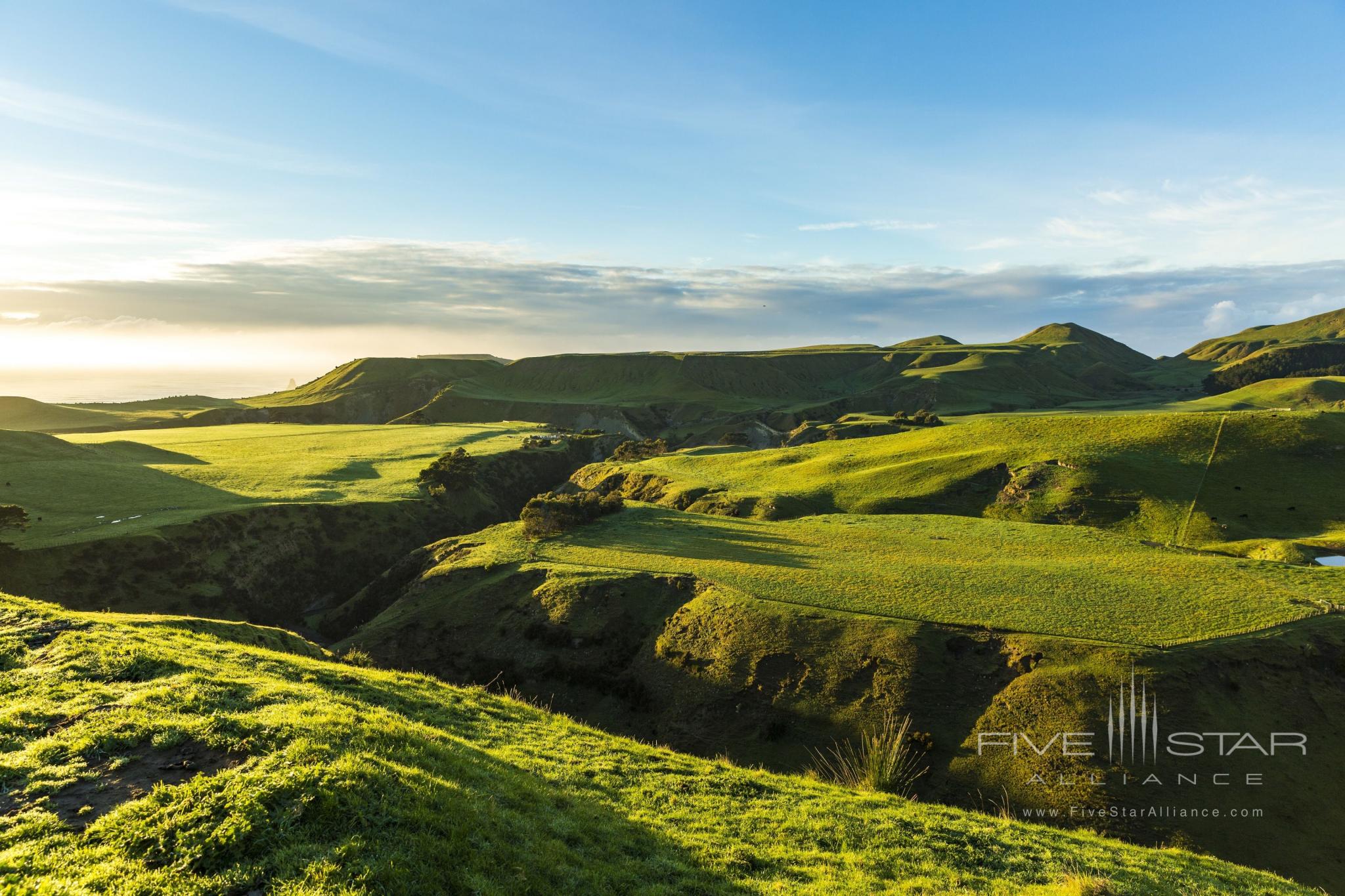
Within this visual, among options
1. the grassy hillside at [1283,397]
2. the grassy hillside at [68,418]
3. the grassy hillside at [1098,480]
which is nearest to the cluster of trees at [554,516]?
the grassy hillside at [1098,480]

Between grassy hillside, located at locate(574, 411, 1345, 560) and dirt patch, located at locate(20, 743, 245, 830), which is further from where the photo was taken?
grassy hillside, located at locate(574, 411, 1345, 560)

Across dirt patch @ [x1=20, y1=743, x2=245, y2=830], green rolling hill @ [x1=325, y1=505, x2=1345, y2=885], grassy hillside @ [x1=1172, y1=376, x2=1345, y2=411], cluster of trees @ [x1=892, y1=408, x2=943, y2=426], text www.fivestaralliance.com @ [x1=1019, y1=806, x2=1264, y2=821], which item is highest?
grassy hillside @ [x1=1172, y1=376, x2=1345, y2=411]

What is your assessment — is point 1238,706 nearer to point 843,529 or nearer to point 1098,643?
point 1098,643

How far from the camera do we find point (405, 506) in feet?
249

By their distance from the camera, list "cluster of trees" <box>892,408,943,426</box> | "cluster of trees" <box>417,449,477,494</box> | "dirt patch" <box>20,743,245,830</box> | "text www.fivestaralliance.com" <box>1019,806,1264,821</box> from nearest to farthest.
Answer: "dirt patch" <box>20,743,245,830</box>, "text www.fivestaralliance.com" <box>1019,806,1264,821</box>, "cluster of trees" <box>417,449,477,494</box>, "cluster of trees" <box>892,408,943,426</box>

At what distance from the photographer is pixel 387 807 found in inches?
472

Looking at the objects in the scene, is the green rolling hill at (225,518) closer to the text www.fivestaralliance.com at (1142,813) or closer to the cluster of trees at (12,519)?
the cluster of trees at (12,519)

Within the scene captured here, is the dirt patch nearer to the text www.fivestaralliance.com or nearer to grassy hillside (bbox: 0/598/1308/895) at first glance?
grassy hillside (bbox: 0/598/1308/895)

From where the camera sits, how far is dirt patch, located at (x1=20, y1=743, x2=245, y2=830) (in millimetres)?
11711

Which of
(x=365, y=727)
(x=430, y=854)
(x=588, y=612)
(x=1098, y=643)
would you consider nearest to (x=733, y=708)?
(x=588, y=612)

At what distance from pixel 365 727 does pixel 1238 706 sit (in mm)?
34791

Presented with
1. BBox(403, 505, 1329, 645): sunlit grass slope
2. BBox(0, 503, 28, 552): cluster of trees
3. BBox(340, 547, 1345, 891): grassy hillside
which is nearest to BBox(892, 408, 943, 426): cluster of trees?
BBox(403, 505, 1329, 645): sunlit grass slope

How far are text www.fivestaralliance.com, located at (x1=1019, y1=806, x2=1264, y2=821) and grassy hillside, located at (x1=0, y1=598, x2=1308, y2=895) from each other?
185 inches

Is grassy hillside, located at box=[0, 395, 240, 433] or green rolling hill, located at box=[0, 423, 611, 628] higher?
grassy hillside, located at box=[0, 395, 240, 433]
